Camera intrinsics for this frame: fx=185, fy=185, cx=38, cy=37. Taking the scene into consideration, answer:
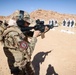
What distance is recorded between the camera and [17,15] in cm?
443

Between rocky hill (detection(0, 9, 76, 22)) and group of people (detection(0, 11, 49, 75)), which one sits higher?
group of people (detection(0, 11, 49, 75))

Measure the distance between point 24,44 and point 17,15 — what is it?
33.2 inches

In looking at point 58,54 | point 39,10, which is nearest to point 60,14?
point 39,10

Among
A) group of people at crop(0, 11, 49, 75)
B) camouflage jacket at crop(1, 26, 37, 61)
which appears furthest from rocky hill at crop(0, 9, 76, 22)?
camouflage jacket at crop(1, 26, 37, 61)

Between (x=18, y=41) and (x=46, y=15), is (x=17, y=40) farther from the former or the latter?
(x=46, y=15)

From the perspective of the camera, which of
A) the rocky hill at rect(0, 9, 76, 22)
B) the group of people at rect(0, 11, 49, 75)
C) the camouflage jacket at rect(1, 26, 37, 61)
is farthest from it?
the rocky hill at rect(0, 9, 76, 22)

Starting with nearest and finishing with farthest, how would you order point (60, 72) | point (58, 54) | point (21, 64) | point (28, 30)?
point (21, 64) → point (28, 30) → point (60, 72) → point (58, 54)

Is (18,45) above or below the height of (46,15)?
above

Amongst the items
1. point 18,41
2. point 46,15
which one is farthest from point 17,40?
point 46,15

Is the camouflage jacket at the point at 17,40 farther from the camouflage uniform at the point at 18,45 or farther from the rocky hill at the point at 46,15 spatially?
the rocky hill at the point at 46,15

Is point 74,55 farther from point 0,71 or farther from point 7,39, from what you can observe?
point 7,39

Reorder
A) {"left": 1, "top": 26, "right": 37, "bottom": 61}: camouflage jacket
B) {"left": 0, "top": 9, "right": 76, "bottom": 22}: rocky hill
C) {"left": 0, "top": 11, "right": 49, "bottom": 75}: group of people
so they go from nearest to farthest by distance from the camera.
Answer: {"left": 1, "top": 26, "right": 37, "bottom": 61}: camouflage jacket, {"left": 0, "top": 11, "right": 49, "bottom": 75}: group of people, {"left": 0, "top": 9, "right": 76, "bottom": 22}: rocky hill

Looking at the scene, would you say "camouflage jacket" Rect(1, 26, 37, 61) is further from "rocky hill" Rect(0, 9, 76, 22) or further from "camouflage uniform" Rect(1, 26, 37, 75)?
"rocky hill" Rect(0, 9, 76, 22)

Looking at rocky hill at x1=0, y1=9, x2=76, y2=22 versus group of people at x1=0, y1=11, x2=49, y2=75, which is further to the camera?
rocky hill at x1=0, y1=9, x2=76, y2=22
